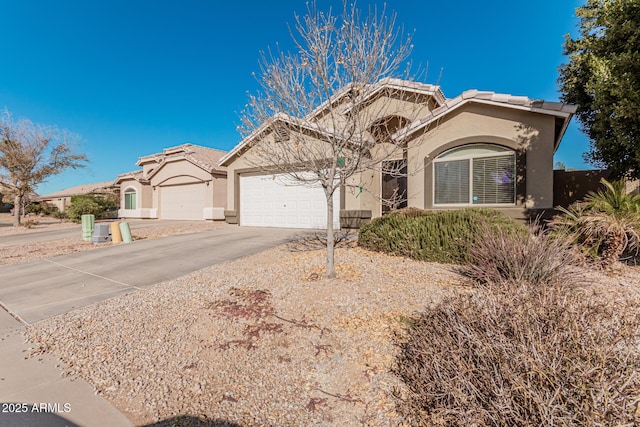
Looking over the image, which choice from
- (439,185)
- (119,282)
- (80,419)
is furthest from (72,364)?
(439,185)

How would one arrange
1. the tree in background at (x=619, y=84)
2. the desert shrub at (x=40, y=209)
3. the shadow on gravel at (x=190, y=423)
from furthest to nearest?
1. the desert shrub at (x=40, y=209)
2. the tree in background at (x=619, y=84)
3. the shadow on gravel at (x=190, y=423)

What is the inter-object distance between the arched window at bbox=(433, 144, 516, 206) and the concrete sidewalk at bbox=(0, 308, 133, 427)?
31.6 feet

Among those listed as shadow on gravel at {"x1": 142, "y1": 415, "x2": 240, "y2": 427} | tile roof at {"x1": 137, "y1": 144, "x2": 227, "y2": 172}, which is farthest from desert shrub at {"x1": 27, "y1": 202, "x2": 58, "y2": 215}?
shadow on gravel at {"x1": 142, "y1": 415, "x2": 240, "y2": 427}

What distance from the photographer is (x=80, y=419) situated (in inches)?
107

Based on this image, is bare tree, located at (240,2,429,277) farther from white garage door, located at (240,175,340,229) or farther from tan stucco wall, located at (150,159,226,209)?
tan stucco wall, located at (150,159,226,209)

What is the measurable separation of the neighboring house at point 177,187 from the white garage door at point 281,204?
4075mm

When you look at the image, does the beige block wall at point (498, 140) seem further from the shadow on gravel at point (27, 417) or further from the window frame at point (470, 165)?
the shadow on gravel at point (27, 417)

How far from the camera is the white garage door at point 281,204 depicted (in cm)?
1297

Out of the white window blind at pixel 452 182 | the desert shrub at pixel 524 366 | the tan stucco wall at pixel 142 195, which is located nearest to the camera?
the desert shrub at pixel 524 366

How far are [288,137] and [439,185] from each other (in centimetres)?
617

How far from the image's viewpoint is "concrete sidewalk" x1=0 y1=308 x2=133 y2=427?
271cm

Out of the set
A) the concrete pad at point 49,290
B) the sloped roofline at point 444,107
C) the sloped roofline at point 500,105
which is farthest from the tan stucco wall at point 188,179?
the sloped roofline at point 500,105

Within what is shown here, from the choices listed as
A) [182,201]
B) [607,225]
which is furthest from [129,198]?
[607,225]

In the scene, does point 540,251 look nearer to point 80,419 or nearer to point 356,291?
point 356,291
